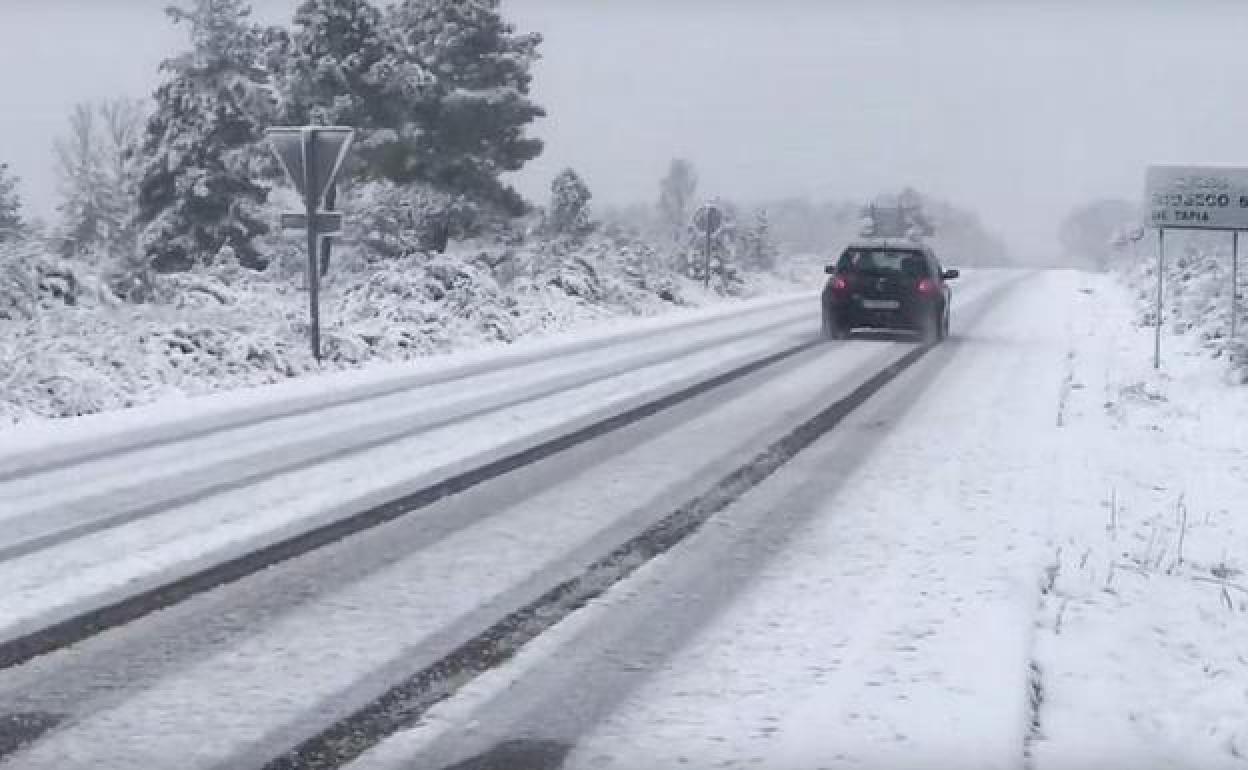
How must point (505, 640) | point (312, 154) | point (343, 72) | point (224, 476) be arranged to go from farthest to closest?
point (343, 72), point (312, 154), point (224, 476), point (505, 640)

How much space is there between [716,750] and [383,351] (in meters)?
14.1

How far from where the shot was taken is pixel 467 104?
32.2m

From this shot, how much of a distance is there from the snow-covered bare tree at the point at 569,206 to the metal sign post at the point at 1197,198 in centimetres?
3857

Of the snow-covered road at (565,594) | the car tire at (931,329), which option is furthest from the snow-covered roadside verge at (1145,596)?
the car tire at (931,329)

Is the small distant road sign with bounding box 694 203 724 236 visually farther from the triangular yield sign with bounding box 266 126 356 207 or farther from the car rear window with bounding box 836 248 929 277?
the triangular yield sign with bounding box 266 126 356 207

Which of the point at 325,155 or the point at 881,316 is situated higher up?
the point at 325,155

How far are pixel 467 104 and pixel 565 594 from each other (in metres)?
28.6

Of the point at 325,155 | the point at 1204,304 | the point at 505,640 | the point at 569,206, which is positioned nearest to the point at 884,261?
the point at 1204,304

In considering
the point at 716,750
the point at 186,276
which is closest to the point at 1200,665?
the point at 716,750

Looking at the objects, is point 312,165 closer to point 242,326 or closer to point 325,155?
point 325,155

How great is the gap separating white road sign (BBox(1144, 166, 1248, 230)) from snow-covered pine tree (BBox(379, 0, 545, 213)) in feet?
67.0

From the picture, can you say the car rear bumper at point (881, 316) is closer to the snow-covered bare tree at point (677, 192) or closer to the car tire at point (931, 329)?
the car tire at point (931, 329)

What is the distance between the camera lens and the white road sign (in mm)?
15078

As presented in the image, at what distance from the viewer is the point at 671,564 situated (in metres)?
5.56
